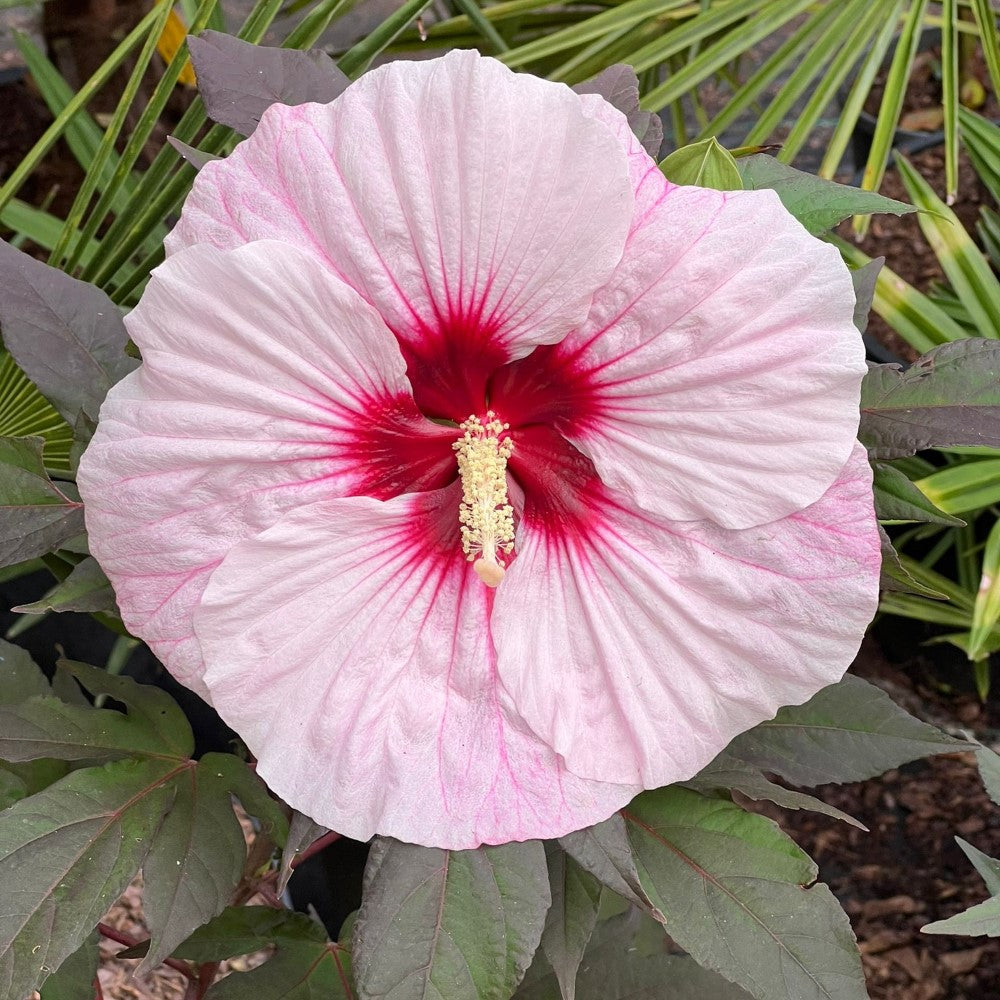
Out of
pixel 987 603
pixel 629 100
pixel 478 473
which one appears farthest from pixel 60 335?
pixel 987 603

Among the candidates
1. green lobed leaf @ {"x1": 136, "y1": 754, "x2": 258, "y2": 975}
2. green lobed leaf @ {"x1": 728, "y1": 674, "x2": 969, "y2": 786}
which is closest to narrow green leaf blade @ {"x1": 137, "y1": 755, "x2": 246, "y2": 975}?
green lobed leaf @ {"x1": 136, "y1": 754, "x2": 258, "y2": 975}

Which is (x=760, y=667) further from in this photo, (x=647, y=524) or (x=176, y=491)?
(x=176, y=491)

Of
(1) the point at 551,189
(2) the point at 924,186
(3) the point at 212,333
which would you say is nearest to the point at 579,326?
(1) the point at 551,189

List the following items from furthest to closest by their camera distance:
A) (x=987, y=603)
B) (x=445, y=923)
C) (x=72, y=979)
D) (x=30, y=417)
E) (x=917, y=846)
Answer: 1. (x=917, y=846)
2. (x=987, y=603)
3. (x=30, y=417)
4. (x=72, y=979)
5. (x=445, y=923)

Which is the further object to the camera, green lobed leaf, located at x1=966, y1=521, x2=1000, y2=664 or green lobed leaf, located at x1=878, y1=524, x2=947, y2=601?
green lobed leaf, located at x1=966, y1=521, x2=1000, y2=664

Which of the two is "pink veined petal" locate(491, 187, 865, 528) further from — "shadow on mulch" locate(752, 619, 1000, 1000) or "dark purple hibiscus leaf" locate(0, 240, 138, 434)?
"shadow on mulch" locate(752, 619, 1000, 1000)

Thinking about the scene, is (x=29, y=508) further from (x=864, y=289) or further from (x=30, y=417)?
(x=864, y=289)
